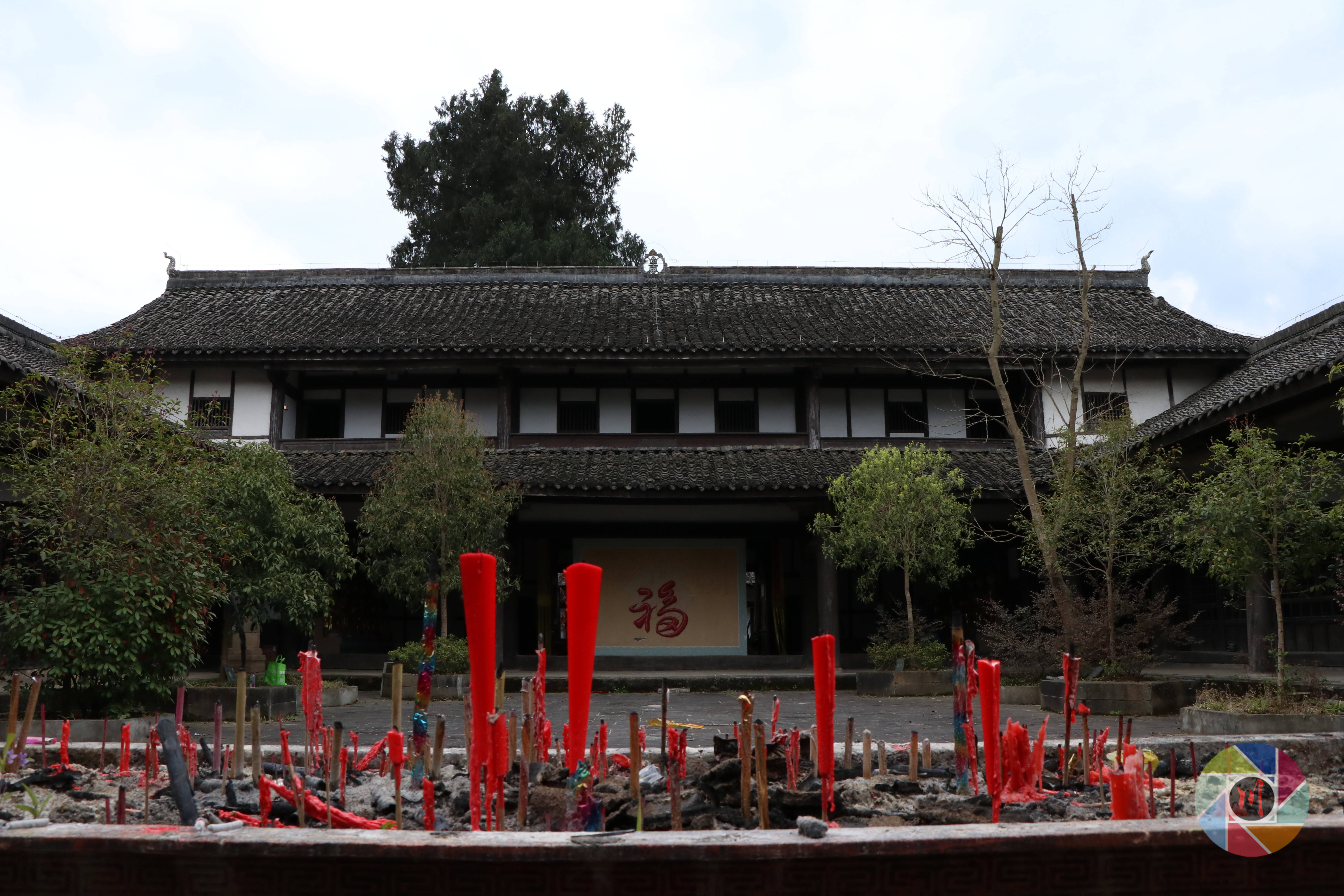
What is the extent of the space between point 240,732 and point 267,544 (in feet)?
23.2

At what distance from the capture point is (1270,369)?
1410 centimetres

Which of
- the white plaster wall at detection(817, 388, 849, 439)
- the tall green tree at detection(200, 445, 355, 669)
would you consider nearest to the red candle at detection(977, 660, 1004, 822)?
the tall green tree at detection(200, 445, 355, 669)

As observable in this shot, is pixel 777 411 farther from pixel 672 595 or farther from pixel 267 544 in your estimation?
pixel 267 544

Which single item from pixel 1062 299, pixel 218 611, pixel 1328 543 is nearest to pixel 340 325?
pixel 218 611

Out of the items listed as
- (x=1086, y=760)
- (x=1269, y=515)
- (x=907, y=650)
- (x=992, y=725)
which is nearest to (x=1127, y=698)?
(x=1269, y=515)

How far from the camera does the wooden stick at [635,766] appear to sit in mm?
3934

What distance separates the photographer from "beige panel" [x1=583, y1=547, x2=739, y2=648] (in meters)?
15.9

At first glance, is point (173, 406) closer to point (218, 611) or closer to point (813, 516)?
point (218, 611)

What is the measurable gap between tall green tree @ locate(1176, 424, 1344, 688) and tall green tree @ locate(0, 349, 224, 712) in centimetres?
882

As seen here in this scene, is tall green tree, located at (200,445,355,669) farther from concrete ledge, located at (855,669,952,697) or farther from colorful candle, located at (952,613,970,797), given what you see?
colorful candle, located at (952,613,970,797)

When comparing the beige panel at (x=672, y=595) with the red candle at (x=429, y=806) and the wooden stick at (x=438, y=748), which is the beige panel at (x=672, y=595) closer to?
the wooden stick at (x=438, y=748)

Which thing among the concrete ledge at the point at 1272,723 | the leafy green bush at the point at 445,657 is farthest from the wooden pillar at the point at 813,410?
the concrete ledge at the point at 1272,723

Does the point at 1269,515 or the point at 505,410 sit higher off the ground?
the point at 505,410

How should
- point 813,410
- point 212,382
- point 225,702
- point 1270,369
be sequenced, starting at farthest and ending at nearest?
point 212,382
point 813,410
point 1270,369
point 225,702
